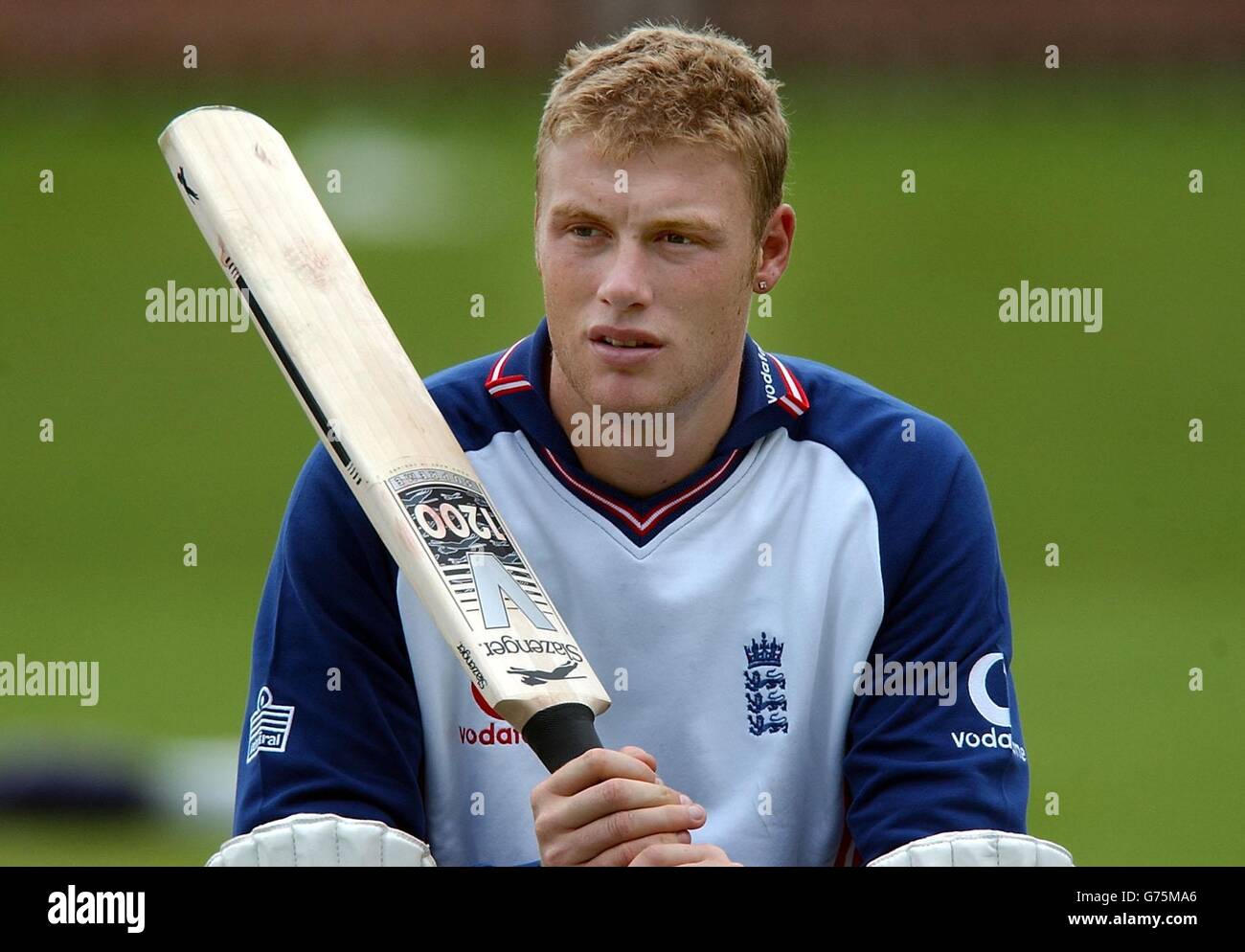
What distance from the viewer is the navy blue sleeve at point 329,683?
1.71 metres

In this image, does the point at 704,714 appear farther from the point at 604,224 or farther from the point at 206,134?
the point at 206,134

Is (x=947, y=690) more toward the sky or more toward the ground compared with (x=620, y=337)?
more toward the ground

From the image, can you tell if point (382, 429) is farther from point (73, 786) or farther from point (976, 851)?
point (73, 786)

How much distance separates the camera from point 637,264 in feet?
5.73

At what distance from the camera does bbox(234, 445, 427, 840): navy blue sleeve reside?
171 cm

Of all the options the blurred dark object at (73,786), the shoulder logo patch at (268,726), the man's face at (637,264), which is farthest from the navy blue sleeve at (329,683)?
A: the blurred dark object at (73,786)

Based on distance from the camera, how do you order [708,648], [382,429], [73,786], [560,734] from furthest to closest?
[73,786], [708,648], [382,429], [560,734]

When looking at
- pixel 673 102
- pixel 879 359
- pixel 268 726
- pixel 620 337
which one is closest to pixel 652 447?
pixel 620 337

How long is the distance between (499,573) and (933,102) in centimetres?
596

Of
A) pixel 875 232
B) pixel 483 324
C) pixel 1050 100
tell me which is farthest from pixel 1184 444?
pixel 483 324

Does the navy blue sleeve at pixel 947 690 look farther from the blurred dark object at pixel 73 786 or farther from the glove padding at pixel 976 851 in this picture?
the blurred dark object at pixel 73 786

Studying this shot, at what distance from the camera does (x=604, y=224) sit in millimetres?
1756

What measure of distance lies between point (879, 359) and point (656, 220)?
4.35 metres

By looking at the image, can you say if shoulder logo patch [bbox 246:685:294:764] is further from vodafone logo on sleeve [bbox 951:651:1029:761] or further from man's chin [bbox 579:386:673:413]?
vodafone logo on sleeve [bbox 951:651:1029:761]
